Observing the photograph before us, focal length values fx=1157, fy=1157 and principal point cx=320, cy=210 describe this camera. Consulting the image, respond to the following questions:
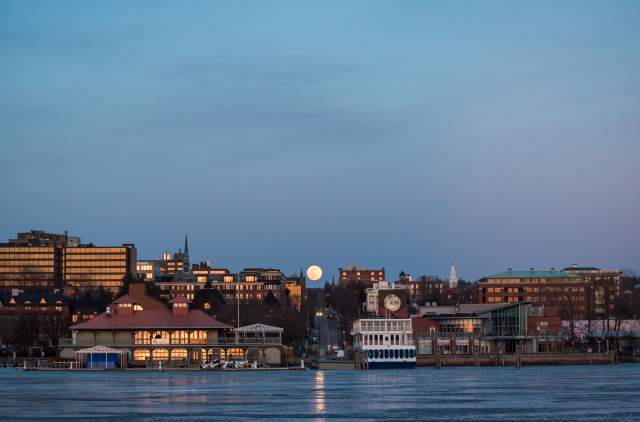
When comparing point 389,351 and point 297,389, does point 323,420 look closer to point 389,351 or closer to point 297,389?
point 297,389

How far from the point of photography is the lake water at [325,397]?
75562mm

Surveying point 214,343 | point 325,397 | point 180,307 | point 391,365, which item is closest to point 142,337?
point 180,307

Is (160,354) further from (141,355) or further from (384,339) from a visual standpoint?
(384,339)

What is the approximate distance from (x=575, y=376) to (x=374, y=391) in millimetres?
39723

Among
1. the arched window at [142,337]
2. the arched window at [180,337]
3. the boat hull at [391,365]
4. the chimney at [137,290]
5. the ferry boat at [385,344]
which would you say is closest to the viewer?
the ferry boat at [385,344]

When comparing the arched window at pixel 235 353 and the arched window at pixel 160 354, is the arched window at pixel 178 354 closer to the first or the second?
the arched window at pixel 160 354

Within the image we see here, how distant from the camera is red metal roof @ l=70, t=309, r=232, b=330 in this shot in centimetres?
15900

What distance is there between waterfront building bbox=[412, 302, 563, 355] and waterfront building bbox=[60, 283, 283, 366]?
29.6 m

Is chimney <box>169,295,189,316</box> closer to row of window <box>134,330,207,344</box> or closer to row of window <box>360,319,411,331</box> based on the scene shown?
row of window <box>134,330,207,344</box>

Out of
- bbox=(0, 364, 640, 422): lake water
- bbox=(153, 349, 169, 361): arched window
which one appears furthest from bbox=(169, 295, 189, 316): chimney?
bbox=(0, 364, 640, 422): lake water

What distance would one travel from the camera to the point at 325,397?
308 feet

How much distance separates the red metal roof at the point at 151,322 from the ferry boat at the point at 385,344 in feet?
62.5

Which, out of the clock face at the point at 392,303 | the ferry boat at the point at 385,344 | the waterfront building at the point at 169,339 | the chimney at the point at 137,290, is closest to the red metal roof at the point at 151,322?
the waterfront building at the point at 169,339

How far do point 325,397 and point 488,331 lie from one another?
96.2 metres
